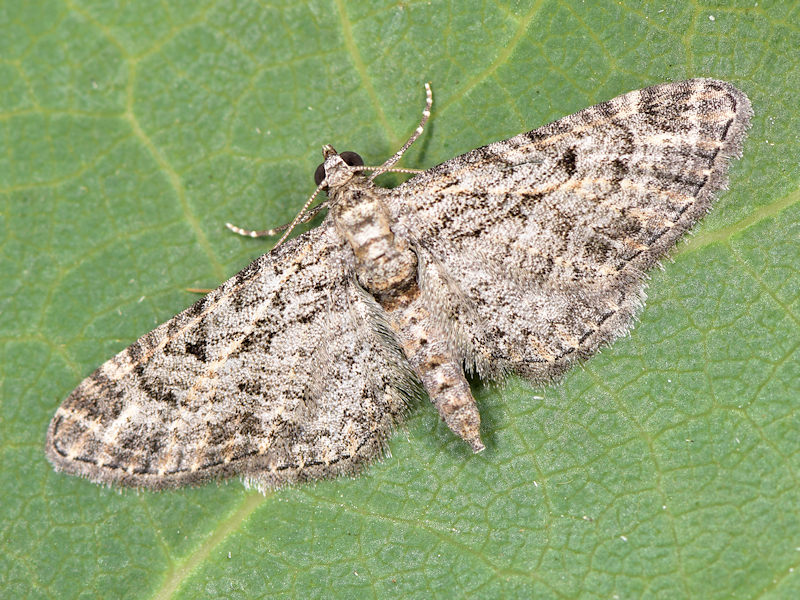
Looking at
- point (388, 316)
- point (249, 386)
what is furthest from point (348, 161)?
point (249, 386)

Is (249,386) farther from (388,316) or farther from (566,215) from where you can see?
(566,215)

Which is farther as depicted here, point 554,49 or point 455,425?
point 554,49

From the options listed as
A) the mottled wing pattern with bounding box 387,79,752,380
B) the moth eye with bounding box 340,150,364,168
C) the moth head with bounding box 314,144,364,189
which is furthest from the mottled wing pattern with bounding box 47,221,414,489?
the mottled wing pattern with bounding box 387,79,752,380

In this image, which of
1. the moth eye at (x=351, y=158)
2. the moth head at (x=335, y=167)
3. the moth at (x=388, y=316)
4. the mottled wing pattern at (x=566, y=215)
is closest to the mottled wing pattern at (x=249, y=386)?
the moth at (x=388, y=316)

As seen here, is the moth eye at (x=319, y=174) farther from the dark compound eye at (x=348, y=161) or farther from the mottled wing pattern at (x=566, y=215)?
the mottled wing pattern at (x=566, y=215)

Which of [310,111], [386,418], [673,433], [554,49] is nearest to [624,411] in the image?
[673,433]

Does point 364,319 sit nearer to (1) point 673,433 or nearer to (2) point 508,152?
(2) point 508,152

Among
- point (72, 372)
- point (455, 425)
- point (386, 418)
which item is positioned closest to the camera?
point (455, 425)
